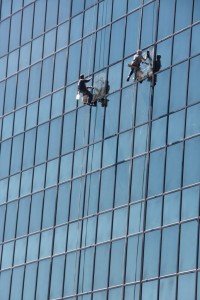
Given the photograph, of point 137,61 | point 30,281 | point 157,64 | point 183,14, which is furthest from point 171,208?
point 30,281

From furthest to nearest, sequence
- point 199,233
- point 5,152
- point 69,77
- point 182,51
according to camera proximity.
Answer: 1. point 5,152
2. point 69,77
3. point 182,51
4. point 199,233

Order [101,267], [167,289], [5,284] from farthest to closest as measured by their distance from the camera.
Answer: [5,284] → [101,267] → [167,289]

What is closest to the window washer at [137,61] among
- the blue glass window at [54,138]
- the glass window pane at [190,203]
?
the glass window pane at [190,203]

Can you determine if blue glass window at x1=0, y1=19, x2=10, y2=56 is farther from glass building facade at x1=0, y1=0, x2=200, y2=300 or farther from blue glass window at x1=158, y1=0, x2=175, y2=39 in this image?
blue glass window at x1=158, y1=0, x2=175, y2=39

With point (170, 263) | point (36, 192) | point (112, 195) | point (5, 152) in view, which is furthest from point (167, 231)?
point (5, 152)

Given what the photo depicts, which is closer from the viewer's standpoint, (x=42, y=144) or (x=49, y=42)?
(x=42, y=144)

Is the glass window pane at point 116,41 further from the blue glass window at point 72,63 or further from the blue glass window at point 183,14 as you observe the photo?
the blue glass window at point 183,14

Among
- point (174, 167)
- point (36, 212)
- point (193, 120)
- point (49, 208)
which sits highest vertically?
point (36, 212)

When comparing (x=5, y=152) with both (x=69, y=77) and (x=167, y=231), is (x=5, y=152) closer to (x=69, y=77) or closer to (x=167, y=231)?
(x=69, y=77)

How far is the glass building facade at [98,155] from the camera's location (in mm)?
53188

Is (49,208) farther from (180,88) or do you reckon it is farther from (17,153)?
(180,88)

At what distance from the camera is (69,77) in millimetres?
63406

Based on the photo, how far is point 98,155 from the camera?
194ft

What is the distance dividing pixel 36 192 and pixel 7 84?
8.20m
